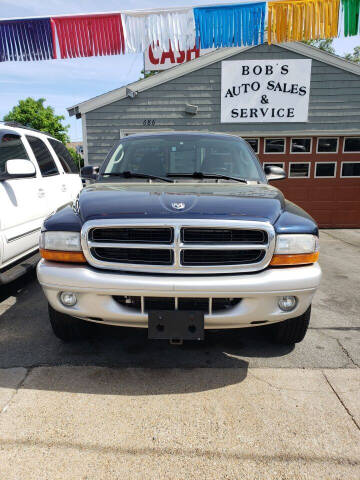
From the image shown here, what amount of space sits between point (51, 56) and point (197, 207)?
5.96 metres

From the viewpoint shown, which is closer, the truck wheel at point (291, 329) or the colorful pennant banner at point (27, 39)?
the truck wheel at point (291, 329)

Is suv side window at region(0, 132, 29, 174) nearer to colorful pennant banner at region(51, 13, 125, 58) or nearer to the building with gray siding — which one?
colorful pennant banner at region(51, 13, 125, 58)

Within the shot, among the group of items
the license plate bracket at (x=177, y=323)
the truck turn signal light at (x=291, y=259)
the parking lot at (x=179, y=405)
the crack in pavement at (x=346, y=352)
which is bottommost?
the crack in pavement at (x=346, y=352)

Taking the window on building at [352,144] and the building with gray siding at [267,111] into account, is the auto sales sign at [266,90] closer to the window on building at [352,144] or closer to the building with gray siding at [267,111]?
the building with gray siding at [267,111]

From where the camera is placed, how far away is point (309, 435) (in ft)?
6.32

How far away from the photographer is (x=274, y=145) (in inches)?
372

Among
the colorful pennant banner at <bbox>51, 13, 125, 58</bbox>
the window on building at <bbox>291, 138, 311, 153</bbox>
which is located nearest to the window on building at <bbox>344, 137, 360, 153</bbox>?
the window on building at <bbox>291, 138, 311, 153</bbox>

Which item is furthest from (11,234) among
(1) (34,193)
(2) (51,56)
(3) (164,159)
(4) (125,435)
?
(2) (51,56)

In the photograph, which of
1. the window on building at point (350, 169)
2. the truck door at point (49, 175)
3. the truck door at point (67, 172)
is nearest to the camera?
the truck door at point (49, 175)

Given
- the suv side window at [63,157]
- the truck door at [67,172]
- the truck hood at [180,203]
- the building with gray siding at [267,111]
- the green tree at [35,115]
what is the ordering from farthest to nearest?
the green tree at [35,115], the building with gray siding at [267,111], the suv side window at [63,157], the truck door at [67,172], the truck hood at [180,203]

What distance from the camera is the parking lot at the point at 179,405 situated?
1739 mm

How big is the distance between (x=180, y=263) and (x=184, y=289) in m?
0.18

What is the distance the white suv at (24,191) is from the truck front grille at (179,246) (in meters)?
1.64

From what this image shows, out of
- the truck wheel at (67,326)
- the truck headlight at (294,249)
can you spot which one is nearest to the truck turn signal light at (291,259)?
the truck headlight at (294,249)
